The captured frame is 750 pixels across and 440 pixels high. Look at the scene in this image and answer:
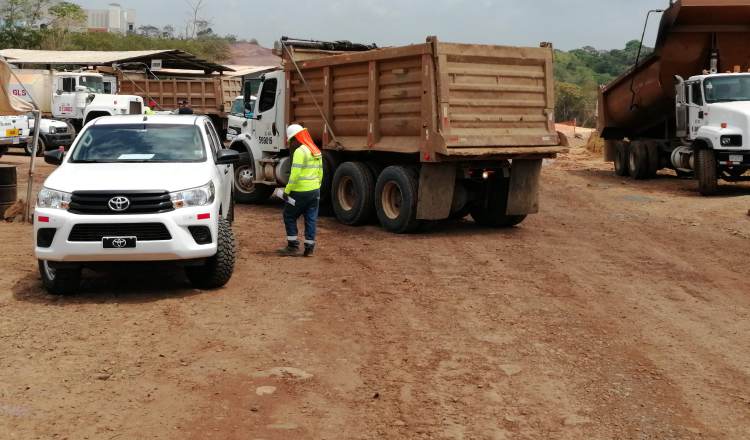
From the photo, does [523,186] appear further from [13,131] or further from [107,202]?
[13,131]

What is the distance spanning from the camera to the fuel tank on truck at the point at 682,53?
1889cm

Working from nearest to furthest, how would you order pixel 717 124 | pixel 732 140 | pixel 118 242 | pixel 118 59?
1. pixel 118 242
2. pixel 732 140
3. pixel 717 124
4. pixel 118 59

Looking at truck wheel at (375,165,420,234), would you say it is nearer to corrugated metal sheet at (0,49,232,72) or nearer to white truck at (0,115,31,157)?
white truck at (0,115,31,157)

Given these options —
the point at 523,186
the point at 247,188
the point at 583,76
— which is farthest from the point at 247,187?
the point at 583,76

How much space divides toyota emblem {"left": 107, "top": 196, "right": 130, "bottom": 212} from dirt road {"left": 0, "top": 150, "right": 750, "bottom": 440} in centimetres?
86

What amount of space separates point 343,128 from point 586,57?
89106 mm

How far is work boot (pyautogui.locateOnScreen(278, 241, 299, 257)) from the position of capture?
37.6 ft

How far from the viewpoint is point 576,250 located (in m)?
11.8

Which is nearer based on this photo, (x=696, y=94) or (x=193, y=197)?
(x=193, y=197)

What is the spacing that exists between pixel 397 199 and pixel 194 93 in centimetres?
2136

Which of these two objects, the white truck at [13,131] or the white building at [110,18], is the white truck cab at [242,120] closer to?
the white truck at [13,131]

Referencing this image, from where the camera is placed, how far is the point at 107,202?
27.5ft

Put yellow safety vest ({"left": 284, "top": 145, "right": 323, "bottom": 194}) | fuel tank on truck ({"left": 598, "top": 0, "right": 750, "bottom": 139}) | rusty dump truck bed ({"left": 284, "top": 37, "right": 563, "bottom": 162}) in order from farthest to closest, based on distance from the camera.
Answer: fuel tank on truck ({"left": 598, "top": 0, "right": 750, "bottom": 139}) < rusty dump truck bed ({"left": 284, "top": 37, "right": 563, "bottom": 162}) < yellow safety vest ({"left": 284, "top": 145, "right": 323, "bottom": 194})

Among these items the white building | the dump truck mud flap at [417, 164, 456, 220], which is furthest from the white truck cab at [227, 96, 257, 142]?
the white building
